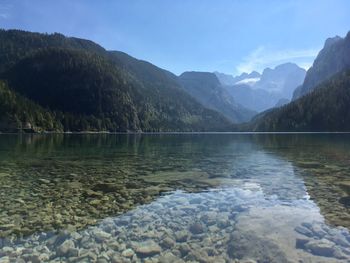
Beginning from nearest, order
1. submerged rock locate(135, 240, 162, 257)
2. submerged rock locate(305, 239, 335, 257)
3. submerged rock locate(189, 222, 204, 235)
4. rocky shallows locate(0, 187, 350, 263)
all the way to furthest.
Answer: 1. rocky shallows locate(0, 187, 350, 263)
2. submerged rock locate(135, 240, 162, 257)
3. submerged rock locate(305, 239, 335, 257)
4. submerged rock locate(189, 222, 204, 235)

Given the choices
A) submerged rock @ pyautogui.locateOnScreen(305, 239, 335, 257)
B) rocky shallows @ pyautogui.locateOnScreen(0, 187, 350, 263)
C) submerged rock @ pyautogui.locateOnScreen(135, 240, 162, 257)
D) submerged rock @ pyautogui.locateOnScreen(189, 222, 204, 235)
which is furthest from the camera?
submerged rock @ pyautogui.locateOnScreen(189, 222, 204, 235)

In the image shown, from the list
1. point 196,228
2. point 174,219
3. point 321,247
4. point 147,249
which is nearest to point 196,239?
point 196,228

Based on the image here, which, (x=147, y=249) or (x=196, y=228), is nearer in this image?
(x=147, y=249)

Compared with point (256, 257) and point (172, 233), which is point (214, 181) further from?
point (256, 257)

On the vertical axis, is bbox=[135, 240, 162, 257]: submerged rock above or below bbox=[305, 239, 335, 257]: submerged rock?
below

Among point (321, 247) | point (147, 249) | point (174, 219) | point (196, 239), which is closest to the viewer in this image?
point (147, 249)

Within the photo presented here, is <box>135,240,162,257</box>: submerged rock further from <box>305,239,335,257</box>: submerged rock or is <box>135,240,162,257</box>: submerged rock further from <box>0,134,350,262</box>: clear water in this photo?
<box>305,239,335,257</box>: submerged rock

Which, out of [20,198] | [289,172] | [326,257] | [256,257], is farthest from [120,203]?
[289,172]

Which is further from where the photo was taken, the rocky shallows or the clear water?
the clear water

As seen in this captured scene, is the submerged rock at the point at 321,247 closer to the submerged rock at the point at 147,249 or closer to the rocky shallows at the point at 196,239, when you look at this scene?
the rocky shallows at the point at 196,239

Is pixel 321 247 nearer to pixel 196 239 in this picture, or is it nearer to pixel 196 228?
pixel 196 239

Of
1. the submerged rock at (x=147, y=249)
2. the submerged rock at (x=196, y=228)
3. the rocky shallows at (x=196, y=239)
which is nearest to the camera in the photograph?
the rocky shallows at (x=196, y=239)

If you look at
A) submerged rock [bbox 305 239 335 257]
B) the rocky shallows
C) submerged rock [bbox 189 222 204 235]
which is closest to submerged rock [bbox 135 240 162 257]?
the rocky shallows

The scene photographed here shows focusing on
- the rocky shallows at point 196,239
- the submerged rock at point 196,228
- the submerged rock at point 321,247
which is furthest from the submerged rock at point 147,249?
the submerged rock at point 321,247
